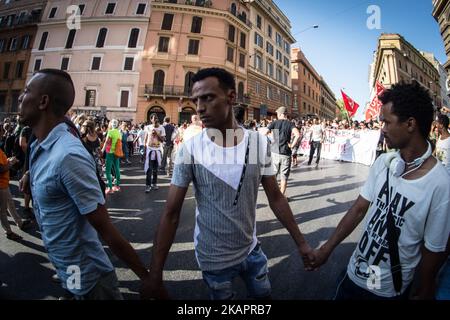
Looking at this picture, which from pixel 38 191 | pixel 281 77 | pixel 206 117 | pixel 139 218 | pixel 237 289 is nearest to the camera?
pixel 38 191

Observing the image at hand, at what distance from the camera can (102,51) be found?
90.1ft

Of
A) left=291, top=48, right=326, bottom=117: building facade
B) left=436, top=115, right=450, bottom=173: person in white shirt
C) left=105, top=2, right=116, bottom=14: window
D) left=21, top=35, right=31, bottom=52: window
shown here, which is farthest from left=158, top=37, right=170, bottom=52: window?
left=291, top=48, right=326, bottom=117: building facade

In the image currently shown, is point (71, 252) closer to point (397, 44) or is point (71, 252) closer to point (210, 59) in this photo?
point (210, 59)

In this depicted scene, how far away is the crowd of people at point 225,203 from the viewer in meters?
1.15

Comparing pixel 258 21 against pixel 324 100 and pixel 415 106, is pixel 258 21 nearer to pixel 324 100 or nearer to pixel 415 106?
pixel 415 106

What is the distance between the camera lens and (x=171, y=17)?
28125mm

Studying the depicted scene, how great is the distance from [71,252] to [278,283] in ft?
6.58

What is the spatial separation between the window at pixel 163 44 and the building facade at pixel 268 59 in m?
11.2

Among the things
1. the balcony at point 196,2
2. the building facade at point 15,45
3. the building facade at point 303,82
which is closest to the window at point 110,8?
the balcony at point 196,2

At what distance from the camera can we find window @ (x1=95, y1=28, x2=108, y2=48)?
27.8 metres

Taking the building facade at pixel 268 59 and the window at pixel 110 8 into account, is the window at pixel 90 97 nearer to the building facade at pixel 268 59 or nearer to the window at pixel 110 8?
the window at pixel 110 8

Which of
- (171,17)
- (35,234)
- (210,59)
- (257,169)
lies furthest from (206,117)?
(171,17)

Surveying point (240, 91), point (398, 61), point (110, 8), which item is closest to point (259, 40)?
point (240, 91)

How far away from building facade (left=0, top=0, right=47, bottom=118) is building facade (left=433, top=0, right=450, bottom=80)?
126ft
